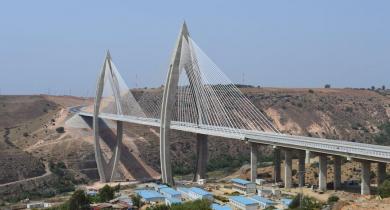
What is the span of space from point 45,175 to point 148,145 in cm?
1802

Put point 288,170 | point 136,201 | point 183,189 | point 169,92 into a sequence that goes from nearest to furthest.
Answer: point 136,201, point 288,170, point 183,189, point 169,92

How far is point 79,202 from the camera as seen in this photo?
4559cm

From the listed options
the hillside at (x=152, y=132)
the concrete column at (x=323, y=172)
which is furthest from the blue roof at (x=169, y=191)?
the hillside at (x=152, y=132)

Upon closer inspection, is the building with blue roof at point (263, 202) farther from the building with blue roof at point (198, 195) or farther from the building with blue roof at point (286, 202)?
the building with blue roof at point (198, 195)

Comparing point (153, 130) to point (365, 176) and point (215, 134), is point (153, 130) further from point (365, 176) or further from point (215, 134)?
point (365, 176)

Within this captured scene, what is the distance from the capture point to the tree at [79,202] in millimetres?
45031

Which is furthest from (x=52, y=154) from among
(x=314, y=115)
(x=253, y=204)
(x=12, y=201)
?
(x=314, y=115)

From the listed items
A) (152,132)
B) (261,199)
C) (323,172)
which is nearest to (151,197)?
(261,199)

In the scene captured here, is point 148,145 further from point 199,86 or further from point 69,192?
point 199,86

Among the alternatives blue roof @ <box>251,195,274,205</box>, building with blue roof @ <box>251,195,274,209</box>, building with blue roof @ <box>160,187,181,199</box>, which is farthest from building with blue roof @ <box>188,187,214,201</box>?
building with blue roof @ <box>251,195,274,209</box>

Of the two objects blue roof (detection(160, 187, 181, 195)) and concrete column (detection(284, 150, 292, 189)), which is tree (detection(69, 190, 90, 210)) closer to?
blue roof (detection(160, 187, 181, 195))

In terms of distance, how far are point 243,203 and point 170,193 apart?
27.4ft

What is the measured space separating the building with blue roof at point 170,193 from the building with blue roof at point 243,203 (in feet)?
15.6

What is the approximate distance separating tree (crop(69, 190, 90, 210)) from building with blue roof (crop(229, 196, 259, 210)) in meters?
11.3
